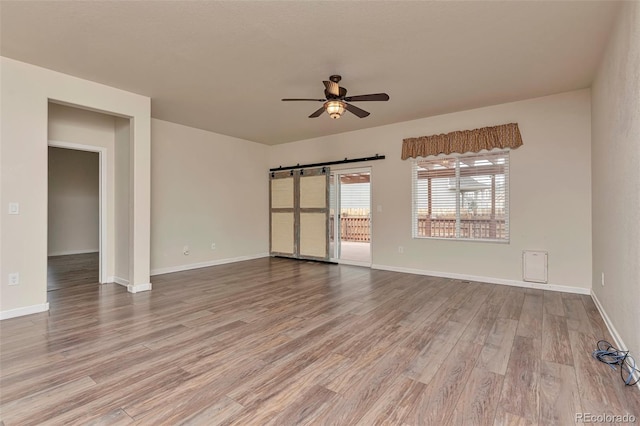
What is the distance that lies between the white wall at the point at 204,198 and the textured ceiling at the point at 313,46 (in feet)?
4.75

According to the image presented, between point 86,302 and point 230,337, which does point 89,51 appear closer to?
point 86,302

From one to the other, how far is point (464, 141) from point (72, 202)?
970cm

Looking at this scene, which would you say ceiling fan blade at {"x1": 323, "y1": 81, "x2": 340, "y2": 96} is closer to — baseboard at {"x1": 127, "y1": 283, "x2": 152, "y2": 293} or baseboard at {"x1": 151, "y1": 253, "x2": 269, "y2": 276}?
baseboard at {"x1": 127, "y1": 283, "x2": 152, "y2": 293}

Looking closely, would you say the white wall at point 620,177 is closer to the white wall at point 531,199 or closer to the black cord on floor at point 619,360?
the black cord on floor at point 619,360

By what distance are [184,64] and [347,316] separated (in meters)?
3.36

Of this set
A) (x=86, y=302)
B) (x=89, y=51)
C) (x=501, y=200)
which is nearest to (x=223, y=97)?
(x=89, y=51)

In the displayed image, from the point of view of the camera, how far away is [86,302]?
3938mm

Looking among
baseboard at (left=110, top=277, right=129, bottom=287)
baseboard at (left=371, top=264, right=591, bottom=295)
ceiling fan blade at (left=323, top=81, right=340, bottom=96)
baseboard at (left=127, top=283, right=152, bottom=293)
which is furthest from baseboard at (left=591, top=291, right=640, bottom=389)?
baseboard at (left=110, top=277, right=129, bottom=287)

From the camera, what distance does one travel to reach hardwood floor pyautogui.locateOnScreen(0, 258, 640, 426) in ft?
5.87

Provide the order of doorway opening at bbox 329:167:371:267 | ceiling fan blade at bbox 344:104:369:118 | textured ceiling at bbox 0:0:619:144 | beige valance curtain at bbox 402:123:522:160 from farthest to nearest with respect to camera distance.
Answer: doorway opening at bbox 329:167:371:267, beige valance curtain at bbox 402:123:522:160, ceiling fan blade at bbox 344:104:369:118, textured ceiling at bbox 0:0:619:144

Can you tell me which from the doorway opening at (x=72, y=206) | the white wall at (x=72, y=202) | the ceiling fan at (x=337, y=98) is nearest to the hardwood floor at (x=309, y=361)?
the ceiling fan at (x=337, y=98)

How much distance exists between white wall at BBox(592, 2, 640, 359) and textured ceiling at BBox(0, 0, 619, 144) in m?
0.37

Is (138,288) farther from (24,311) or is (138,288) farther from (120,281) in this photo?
(24,311)

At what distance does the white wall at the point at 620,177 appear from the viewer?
6.97 feet
